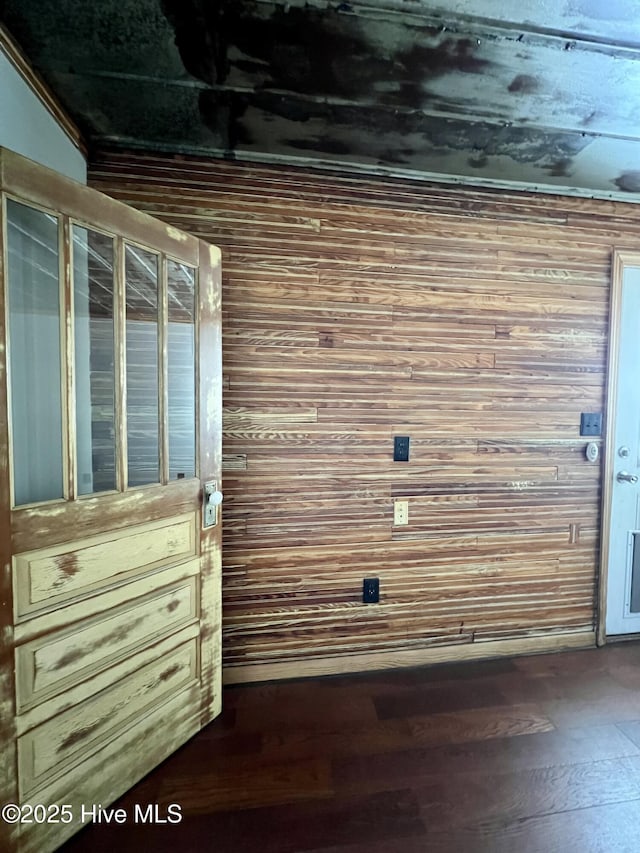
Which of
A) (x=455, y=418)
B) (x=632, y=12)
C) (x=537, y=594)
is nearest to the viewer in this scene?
(x=632, y=12)

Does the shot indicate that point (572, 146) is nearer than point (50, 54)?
No

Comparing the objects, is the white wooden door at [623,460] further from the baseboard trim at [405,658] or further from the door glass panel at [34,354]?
the door glass panel at [34,354]

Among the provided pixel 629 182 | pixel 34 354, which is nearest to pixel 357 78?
pixel 34 354

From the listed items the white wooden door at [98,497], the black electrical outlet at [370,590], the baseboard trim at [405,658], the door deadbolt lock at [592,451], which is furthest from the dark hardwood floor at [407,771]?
the door deadbolt lock at [592,451]

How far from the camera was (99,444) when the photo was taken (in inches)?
50.9

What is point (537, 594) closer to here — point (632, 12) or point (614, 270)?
point (614, 270)

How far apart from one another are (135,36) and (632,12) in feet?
4.70

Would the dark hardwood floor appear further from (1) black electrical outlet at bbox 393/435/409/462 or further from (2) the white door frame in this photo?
(1) black electrical outlet at bbox 393/435/409/462

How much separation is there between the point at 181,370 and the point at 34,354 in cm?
47

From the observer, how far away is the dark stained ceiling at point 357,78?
1055 millimetres

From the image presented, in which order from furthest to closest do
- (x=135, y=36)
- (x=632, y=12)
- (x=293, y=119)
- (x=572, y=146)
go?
1. (x=572, y=146)
2. (x=293, y=119)
3. (x=135, y=36)
4. (x=632, y=12)

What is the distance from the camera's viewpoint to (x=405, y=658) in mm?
1951

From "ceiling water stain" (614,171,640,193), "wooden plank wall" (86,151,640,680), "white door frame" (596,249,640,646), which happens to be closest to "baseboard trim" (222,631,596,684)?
"wooden plank wall" (86,151,640,680)

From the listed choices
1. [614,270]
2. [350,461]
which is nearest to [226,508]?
[350,461]
